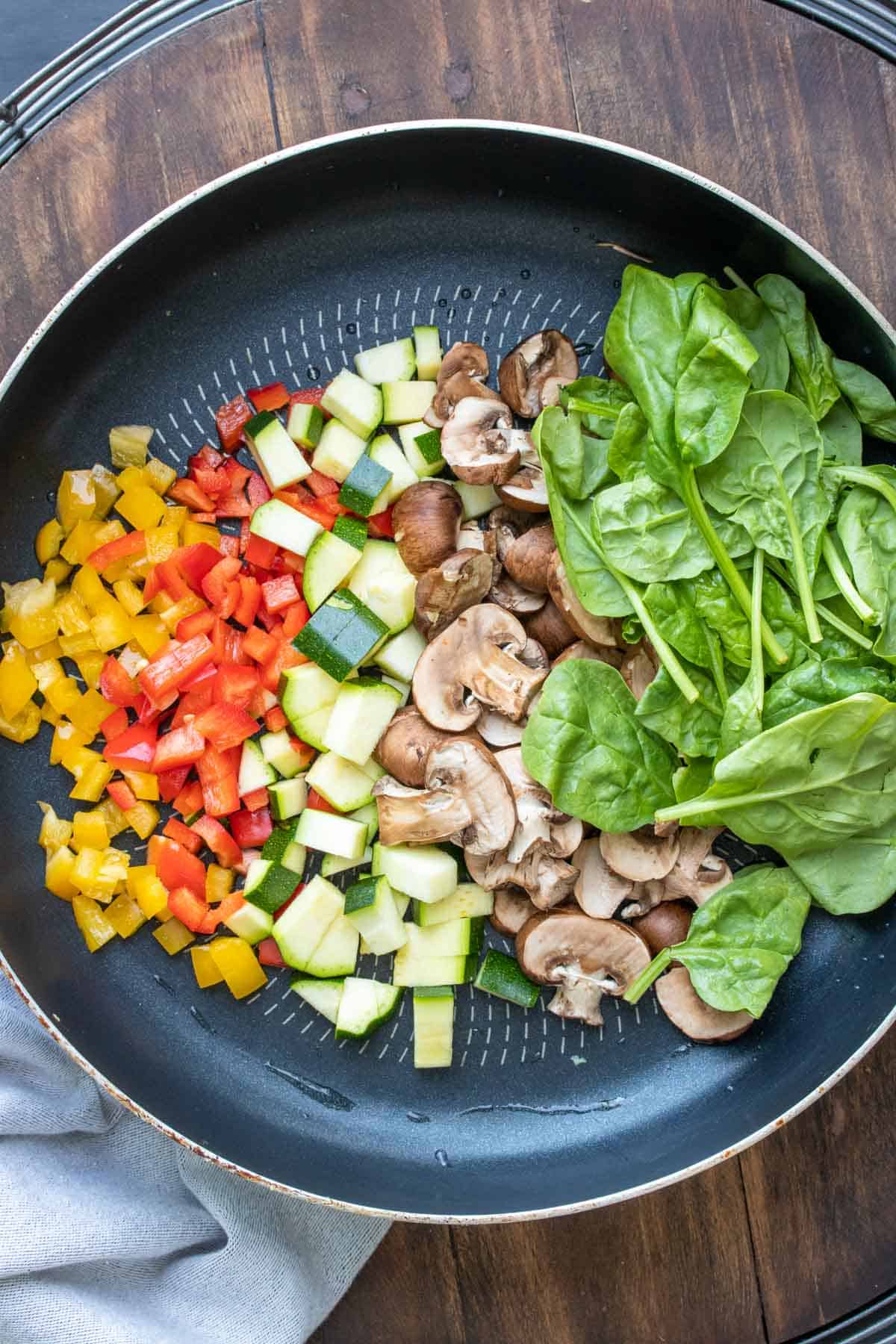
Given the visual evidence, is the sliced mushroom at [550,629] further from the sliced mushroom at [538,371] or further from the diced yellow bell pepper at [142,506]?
the diced yellow bell pepper at [142,506]

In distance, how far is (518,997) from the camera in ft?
5.95

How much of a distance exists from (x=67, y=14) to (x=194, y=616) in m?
1.24

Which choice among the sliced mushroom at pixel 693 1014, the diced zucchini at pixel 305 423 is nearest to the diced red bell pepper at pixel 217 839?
the diced zucchini at pixel 305 423

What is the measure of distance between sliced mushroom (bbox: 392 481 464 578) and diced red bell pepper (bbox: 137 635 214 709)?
38 cm

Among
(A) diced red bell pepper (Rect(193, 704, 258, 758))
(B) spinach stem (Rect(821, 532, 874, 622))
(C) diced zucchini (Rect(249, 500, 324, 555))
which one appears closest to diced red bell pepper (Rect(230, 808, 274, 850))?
(A) diced red bell pepper (Rect(193, 704, 258, 758))

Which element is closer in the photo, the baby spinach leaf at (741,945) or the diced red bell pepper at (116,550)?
the baby spinach leaf at (741,945)

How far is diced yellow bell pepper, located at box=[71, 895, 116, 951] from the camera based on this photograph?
6.00 ft

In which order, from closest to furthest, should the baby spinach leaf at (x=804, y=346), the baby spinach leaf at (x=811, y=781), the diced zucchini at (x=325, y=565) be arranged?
the baby spinach leaf at (x=811, y=781)
the baby spinach leaf at (x=804, y=346)
the diced zucchini at (x=325, y=565)

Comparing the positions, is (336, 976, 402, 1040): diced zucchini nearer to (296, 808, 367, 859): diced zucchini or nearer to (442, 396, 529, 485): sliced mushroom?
(296, 808, 367, 859): diced zucchini

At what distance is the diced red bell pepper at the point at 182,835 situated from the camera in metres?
1.81

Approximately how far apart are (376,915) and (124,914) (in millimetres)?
453

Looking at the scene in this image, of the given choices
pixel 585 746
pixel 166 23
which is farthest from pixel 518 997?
pixel 166 23

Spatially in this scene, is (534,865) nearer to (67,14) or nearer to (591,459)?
(591,459)

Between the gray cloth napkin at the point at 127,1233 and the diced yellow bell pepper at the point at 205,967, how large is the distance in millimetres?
270
